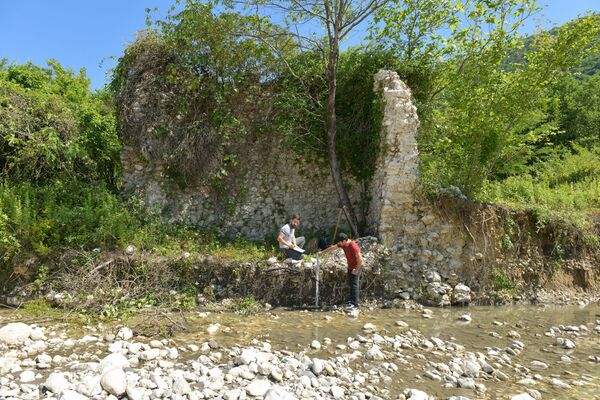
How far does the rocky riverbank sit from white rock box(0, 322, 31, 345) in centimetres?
2

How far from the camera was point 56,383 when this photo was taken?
4289 mm

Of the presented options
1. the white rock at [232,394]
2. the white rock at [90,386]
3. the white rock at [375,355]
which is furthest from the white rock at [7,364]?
the white rock at [375,355]

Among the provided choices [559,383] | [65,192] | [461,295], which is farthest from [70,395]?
[461,295]

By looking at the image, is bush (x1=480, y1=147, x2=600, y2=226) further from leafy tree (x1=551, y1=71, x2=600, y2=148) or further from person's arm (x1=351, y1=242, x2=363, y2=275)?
person's arm (x1=351, y1=242, x2=363, y2=275)

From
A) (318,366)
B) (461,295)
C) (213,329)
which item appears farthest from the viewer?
(461,295)

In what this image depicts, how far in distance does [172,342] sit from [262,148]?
23.1 ft

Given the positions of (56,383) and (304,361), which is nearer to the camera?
(56,383)

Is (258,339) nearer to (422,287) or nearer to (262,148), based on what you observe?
(422,287)

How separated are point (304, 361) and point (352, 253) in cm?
336

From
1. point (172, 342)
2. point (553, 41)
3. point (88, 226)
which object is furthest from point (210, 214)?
point (553, 41)

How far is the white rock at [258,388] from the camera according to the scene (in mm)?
4383

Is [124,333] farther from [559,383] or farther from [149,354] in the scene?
[559,383]

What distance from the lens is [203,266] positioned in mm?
8719

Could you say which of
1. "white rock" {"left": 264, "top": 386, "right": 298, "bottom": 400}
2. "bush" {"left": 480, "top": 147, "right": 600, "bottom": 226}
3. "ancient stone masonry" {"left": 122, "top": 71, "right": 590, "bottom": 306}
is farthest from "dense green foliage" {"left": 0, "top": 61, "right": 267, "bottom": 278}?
"bush" {"left": 480, "top": 147, "right": 600, "bottom": 226}
